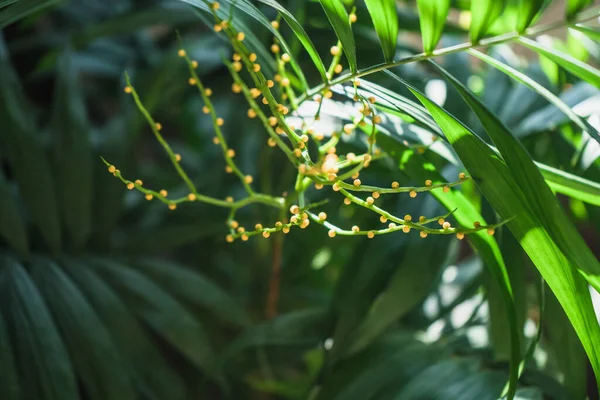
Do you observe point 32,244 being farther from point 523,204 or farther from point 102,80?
point 523,204

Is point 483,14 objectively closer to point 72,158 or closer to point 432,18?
point 432,18

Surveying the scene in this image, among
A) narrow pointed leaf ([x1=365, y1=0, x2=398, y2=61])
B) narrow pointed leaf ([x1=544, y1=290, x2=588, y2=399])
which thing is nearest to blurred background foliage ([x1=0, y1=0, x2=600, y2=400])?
narrow pointed leaf ([x1=544, y1=290, x2=588, y2=399])

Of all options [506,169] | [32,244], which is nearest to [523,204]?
[506,169]

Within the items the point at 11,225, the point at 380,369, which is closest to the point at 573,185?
the point at 380,369

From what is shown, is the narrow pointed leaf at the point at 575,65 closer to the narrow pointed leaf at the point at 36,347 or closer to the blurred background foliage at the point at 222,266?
the blurred background foliage at the point at 222,266

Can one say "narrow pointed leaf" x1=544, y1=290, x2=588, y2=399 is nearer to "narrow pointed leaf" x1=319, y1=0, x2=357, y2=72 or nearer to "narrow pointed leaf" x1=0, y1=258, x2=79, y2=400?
"narrow pointed leaf" x1=319, y1=0, x2=357, y2=72

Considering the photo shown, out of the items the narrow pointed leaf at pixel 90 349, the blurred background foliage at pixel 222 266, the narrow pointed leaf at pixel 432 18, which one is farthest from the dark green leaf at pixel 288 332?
the narrow pointed leaf at pixel 432 18
